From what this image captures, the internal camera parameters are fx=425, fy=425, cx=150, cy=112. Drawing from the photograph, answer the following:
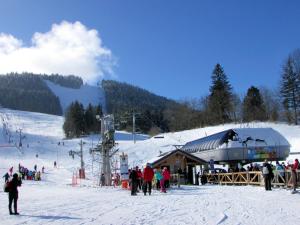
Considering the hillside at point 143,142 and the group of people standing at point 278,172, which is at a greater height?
the hillside at point 143,142

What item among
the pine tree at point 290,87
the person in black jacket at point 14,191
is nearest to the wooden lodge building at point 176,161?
the person in black jacket at point 14,191

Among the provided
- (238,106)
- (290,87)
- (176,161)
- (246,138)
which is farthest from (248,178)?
(238,106)

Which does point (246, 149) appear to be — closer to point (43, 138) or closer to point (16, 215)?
point (16, 215)

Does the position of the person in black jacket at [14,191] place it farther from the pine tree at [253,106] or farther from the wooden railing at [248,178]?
the pine tree at [253,106]

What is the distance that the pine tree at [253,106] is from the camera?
270ft

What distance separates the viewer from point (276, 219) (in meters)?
Answer: 11.7

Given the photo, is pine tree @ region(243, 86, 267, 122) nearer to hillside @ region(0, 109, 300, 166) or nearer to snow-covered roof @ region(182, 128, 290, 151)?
hillside @ region(0, 109, 300, 166)

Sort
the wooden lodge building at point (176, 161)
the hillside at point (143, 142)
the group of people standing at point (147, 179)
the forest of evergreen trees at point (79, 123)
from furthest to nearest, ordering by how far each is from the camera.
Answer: the forest of evergreen trees at point (79, 123), the hillside at point (143, 142), the wooden lodge building at point (176, 161), the group of people standing at point (147, 179)

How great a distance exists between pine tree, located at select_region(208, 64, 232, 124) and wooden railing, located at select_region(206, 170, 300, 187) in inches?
2114

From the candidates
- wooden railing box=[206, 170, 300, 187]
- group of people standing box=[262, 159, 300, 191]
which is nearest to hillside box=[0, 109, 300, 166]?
wooden railing box=[206, 170, 300, 187]

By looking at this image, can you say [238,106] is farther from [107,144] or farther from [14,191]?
[14,191]

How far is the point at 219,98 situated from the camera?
8850cm

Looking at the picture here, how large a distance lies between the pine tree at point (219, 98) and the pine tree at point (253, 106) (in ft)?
11.5

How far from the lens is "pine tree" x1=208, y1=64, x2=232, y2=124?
287ft
